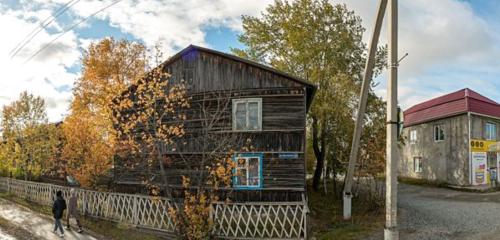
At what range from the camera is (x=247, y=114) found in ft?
56.3

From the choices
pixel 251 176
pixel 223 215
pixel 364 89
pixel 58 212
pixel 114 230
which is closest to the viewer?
pixel 364 89

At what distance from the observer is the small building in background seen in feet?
93.8

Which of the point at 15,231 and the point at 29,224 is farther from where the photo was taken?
the point at 29,224

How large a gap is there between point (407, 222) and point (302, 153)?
512 cm

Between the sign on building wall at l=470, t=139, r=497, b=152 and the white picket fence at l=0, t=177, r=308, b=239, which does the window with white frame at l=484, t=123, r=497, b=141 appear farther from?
the white picket fence at l=0, t=177, r=308, b=239

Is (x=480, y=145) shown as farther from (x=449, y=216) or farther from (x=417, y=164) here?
(x=449, y=216)

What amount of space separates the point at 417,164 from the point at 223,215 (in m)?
27.8

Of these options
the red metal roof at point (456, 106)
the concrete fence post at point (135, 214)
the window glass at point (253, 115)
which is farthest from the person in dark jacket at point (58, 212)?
the red metal roof at point (456, 106)

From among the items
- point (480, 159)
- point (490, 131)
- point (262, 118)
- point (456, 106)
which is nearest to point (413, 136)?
point (456, 106)

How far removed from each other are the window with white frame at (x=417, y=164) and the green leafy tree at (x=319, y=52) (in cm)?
1332

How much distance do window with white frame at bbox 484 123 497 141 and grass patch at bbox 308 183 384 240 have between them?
16.6 m

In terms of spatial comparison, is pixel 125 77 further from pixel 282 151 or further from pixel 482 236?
pixel 482 236

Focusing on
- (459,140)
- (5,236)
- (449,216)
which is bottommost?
(5,236)

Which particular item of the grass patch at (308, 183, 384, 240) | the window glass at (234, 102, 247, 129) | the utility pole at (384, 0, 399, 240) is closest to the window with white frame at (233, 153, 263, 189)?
the window glass at (234, 102, 247, 129)
